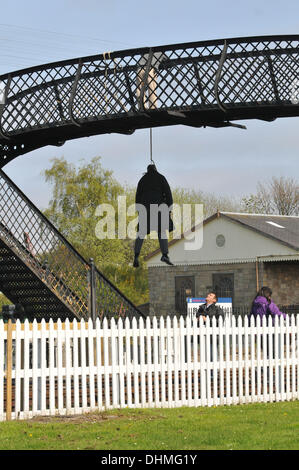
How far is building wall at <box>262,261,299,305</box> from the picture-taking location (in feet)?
135

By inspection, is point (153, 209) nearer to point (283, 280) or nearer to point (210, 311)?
point (210, 311)

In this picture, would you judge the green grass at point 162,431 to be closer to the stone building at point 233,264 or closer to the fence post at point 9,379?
the fence post at point 9,379

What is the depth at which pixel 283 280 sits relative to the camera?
41688 millimetres

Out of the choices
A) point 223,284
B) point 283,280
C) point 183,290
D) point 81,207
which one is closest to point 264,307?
point 283,280

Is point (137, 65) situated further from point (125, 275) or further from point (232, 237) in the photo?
point (125, 275)

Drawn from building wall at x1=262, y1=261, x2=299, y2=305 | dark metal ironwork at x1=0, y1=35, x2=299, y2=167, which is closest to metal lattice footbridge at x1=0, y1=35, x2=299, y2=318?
dark metal ironwork at x1=0, y1=35, x2=299, y2=167

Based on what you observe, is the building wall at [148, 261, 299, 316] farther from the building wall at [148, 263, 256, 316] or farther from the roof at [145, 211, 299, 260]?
the roof at [145, 211, 299, 260]

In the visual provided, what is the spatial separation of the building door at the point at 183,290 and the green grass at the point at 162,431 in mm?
33932

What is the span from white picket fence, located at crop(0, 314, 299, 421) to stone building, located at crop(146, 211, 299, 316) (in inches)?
1072

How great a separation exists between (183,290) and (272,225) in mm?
6045

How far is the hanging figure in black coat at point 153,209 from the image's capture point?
13.2 m

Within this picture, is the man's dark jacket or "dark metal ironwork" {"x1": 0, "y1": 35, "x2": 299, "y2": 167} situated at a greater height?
"dark metal ironwork" {"x1": 0, "y1": 35, "x2": 299, "y2": 167}

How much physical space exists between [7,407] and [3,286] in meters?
7.01

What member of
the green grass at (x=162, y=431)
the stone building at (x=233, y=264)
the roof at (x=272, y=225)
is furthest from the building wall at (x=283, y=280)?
the green grass at (x=162, y=431)
